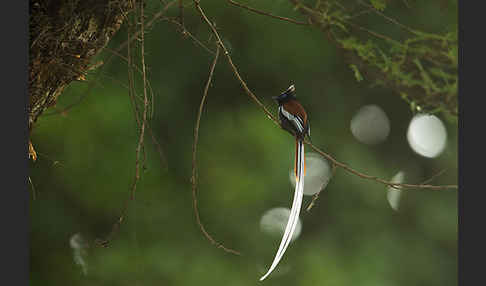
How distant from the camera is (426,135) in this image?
4.20ft

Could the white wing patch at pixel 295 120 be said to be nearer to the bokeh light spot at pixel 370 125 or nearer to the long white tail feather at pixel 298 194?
the long white tail feather at pixel 298 194

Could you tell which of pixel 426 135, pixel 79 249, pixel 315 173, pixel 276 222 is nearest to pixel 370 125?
pixel 426 135

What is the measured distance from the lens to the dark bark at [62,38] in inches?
27.0

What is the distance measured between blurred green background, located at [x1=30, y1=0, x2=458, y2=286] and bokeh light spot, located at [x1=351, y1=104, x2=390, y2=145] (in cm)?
2

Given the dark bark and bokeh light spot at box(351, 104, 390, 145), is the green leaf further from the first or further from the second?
the dark bark

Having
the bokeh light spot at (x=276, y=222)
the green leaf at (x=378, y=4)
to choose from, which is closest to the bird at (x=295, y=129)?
the bokeh light spot at (x=276, y=222)

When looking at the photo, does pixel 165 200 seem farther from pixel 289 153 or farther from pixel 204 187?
pixel 289 153

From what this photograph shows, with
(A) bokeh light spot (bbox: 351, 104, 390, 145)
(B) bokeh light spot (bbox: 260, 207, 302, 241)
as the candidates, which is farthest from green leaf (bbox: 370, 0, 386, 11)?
(B) bokeh light spot (bbox: 260, 207, 302, 241)

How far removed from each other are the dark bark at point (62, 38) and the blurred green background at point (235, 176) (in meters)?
0.36

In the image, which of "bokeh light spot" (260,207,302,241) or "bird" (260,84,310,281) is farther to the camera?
"bokeh light spot" (260,207,302,241)

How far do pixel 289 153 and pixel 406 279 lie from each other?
0.52 meters

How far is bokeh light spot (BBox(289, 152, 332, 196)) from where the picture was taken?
1123mm

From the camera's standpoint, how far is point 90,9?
71 centimetres

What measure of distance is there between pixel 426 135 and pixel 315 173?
0.37 meters
